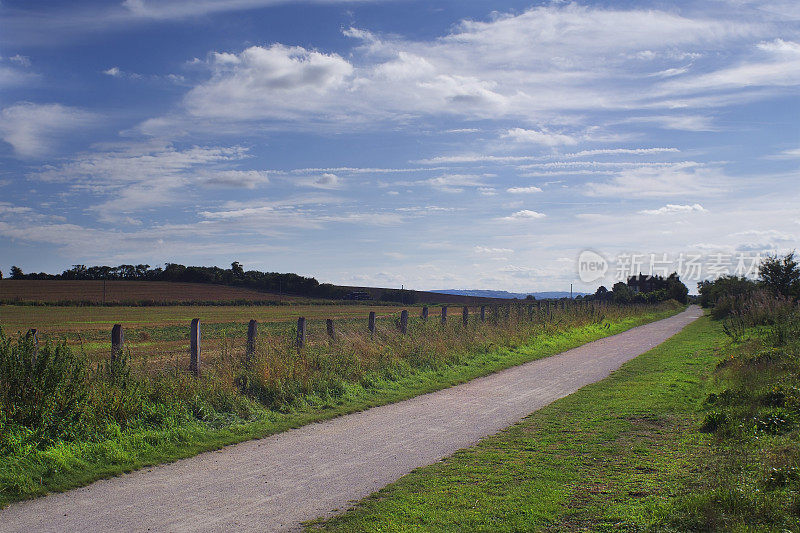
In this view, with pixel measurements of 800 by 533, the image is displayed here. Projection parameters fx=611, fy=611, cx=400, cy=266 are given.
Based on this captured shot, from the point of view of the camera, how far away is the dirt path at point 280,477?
17.3 ft

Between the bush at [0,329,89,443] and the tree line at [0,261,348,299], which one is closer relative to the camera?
the bush at [0,329,89,443]

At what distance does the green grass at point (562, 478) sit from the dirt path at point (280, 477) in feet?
1.40

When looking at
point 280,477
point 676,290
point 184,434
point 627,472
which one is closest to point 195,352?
point 184,434

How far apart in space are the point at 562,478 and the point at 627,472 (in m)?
0.77

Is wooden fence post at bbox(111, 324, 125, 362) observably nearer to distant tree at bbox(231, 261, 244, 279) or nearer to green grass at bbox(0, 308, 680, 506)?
green grass at bbox(0, 308, 680, 506)

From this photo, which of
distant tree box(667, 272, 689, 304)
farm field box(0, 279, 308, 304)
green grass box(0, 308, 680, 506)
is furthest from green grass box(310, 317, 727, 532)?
distant tree box(667, 272, 689, 304)

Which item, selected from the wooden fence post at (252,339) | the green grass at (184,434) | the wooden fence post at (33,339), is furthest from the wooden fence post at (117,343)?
the wooden fence post at (252,339)

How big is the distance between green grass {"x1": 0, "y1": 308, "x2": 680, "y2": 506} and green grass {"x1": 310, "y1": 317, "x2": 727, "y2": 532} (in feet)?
9.53

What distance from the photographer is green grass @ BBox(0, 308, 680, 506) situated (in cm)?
634

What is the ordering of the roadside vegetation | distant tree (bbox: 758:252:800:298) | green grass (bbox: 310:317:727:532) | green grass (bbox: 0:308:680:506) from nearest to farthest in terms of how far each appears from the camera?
the roadside vegetation < green grass (bbox: 310:317:727:532) < green grass (bbox: 0:308:680:506) < distant tree (bbox: 758:252:800:298)

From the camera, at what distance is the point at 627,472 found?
6500mm

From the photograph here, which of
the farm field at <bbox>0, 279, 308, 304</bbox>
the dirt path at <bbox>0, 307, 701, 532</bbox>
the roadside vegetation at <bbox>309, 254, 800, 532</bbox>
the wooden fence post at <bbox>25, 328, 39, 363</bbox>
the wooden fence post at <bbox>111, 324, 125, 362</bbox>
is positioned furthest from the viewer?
the farm field at <bbox>0, 279, 308, 304</bbox>

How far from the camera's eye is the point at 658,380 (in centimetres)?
1384

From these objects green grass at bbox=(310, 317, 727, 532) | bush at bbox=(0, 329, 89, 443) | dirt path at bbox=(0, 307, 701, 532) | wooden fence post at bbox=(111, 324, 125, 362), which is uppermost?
wooden fence post at bbox=(111, 324, 125, 362)
